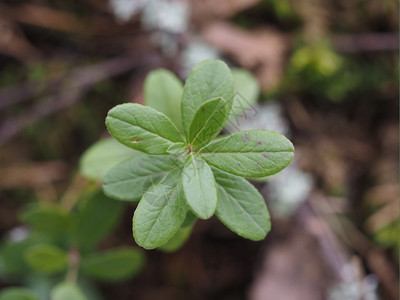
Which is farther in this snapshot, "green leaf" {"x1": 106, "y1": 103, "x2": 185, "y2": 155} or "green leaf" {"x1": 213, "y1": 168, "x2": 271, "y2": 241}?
"green leaf" {"x1": 213, "y1": 168, "x2": 271, "y2": 241}

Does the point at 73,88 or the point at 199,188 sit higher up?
the point at 199,188

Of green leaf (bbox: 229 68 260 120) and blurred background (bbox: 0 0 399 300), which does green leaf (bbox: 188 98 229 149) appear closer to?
green leaf (bbox: 229 68 260 120)

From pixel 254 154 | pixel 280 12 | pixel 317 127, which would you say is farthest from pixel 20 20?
pixel 254 154

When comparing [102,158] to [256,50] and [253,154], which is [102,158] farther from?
[256,50]

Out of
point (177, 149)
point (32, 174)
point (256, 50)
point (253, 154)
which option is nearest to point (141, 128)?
point (177, 149)

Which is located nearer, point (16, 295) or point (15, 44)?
point (16, 295)

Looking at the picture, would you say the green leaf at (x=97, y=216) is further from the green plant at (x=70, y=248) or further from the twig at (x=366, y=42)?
the twig at (x=366, y=42)

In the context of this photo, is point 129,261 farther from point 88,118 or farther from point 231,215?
point 88,118

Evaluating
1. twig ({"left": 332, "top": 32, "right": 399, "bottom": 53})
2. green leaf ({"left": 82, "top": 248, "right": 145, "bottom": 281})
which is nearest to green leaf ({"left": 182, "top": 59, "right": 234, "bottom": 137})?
green leaf ({"left": 82, "top": 248, "right": 145, "bottom": 281})
